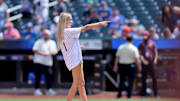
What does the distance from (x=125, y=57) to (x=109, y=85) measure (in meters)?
2.22

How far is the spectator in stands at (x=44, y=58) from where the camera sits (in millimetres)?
13219

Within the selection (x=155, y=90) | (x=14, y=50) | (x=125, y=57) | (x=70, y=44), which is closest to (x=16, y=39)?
(x=14, y=50)

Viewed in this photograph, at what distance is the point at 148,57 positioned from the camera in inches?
500

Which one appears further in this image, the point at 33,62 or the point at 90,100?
the point at 33,62

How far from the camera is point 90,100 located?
11.2m

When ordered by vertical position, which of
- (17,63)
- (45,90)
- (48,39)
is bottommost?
(45,90)

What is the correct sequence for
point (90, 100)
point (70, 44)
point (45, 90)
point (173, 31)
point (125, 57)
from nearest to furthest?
point (70, 44)
point (90, 100)
point (125, 57)
point (173, 31)
point (45, 90)

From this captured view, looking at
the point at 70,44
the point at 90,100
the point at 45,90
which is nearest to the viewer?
the point at 70,44

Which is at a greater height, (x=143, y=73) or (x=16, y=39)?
(x=16, y=39)

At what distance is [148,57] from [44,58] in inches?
132

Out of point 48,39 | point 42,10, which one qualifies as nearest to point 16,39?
point 48,39

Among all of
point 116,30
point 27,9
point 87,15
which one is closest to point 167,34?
point 116,30

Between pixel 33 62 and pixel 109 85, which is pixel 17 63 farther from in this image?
pixel 109 85

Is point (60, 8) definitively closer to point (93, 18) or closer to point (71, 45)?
point (93, 18)
